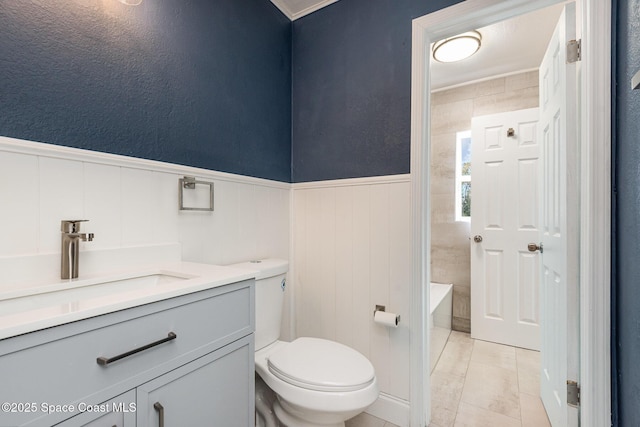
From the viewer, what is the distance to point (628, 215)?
0.94 meters

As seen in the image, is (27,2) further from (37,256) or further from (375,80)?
(375,80)

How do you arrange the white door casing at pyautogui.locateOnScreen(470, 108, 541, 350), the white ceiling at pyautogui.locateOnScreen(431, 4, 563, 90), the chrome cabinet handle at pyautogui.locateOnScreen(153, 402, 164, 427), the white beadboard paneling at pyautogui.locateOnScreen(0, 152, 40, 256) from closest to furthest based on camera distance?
the chrome cabinet handle at pyautogui.locateOnScreen(153, 402, 164, 427), the white beadboard paneling at pyautogui.locateOnScreen(0, 152, 40, 256), the white ceiling at pyautogui.locateOnScreen(431, 4, 563, 90), the white door casing at pyautogui.locateOnScreen(470, 108, 541, 350)

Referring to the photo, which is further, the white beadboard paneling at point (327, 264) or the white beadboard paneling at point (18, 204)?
the white beadboard paneling at point (327, 264)

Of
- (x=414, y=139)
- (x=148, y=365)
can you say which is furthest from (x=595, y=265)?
(x=148, y=365)

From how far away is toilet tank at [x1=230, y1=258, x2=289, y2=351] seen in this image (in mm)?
1378

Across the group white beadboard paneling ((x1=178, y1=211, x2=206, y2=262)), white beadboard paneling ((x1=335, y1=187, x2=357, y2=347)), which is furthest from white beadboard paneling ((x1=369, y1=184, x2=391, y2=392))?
white beadboard paneling ((x1=178, y1=211, x2=206, y2=262))

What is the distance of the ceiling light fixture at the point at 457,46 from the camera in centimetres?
202

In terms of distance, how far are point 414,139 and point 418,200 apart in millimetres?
319

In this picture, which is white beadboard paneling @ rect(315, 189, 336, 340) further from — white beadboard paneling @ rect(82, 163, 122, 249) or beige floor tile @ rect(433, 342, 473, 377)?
white beadboard paneling @ rect(82, 163, 122, 249)

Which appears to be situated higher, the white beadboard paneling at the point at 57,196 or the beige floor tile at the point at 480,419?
the white beadboard paneling at the point at 57,196

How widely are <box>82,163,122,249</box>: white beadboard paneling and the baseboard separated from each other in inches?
59.1

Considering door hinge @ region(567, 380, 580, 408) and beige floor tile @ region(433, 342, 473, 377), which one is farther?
beige floor tile @ region(433, 342, 473, 377)

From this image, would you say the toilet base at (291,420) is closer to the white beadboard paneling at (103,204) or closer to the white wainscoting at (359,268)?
the white wainscoting at (359,268)

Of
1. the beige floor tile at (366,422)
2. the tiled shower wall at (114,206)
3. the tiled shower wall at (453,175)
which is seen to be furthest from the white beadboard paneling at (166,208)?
the tiled shower wall at (453,175)
